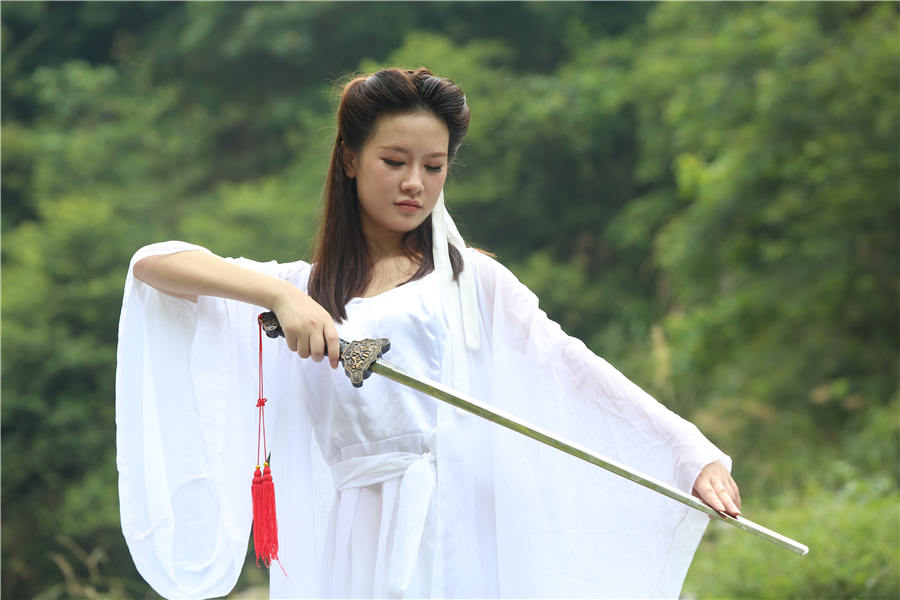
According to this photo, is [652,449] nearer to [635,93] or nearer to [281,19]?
[635,93]

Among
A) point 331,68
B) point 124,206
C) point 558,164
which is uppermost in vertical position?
point 331,68

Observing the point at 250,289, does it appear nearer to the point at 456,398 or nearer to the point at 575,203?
the point at 456,398

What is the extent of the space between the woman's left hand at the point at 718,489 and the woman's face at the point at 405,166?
29.9 inches

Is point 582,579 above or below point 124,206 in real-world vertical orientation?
below


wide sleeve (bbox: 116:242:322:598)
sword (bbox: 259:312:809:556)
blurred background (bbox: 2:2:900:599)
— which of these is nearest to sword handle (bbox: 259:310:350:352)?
sword (bbox: 259:312:809:556)

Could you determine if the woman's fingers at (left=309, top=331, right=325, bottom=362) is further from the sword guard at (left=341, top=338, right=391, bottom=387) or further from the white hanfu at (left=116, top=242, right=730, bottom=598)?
the white hanfu at (left=116, top=242, right=730, bottom=598)

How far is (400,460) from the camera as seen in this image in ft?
6.97

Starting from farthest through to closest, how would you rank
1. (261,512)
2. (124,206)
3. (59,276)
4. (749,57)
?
(124,206) < (59,276) < (749,57) < (261,512)

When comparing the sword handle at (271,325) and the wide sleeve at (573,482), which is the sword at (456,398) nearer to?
the sword handle at (271,325)

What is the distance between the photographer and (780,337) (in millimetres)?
9227

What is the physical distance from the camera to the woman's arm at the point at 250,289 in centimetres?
195

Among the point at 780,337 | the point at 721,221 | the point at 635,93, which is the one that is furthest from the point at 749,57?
the point at 635,93

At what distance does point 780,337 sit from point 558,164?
6402 mm

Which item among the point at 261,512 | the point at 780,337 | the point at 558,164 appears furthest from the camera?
the point at 558,164
